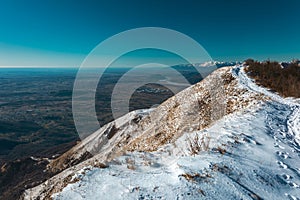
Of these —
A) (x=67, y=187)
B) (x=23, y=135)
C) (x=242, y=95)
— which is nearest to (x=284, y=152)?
(x=67, y=187)

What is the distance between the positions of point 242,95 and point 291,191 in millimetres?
14656

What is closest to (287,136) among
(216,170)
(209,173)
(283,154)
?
(283,154)

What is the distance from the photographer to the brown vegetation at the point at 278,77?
2097 centimetres

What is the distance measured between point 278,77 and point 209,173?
24.7 metres

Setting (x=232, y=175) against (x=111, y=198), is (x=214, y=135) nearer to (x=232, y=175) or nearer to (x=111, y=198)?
(x=232, y=175)

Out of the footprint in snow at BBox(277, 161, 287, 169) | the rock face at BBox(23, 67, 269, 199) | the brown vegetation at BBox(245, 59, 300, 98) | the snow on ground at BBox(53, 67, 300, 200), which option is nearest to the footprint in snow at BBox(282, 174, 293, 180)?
the snow on ground at BBox(53, 67, 300, 200)

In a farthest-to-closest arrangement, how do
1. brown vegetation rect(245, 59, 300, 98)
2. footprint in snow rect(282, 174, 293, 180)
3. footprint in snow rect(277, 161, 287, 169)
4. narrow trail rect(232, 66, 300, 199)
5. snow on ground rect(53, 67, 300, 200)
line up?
brown vegetation rect(245, 59, 300, 98)
footprint in snow rect(277, 161, 287, 169)
narrow trail rect(232, 66, 300, 199)
footprint in snow rect(282, 174, 293, 180)
snow on ground rect(53, 67, 300, 200)

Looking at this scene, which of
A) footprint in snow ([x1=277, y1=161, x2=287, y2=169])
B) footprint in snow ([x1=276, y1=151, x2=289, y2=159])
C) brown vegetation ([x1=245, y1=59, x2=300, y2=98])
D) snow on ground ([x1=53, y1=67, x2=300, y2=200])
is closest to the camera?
snow on ground ([x1=53, y1=67, x2=300, y2=200])

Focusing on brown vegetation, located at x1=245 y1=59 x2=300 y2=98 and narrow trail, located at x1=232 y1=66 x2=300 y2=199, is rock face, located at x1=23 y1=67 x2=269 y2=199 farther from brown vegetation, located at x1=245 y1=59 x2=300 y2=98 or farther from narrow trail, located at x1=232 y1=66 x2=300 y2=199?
brown vegetation, located at x1=245 y1=59 x2=300 y2=98

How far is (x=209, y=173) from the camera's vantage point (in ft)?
20.9

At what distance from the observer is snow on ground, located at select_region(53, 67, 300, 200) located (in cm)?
569

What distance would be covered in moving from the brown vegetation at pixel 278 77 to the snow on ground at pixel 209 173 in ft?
41.9

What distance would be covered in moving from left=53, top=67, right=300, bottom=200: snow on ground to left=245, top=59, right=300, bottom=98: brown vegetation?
12.8 metres

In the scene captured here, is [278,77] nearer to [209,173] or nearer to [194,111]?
[194,111]
